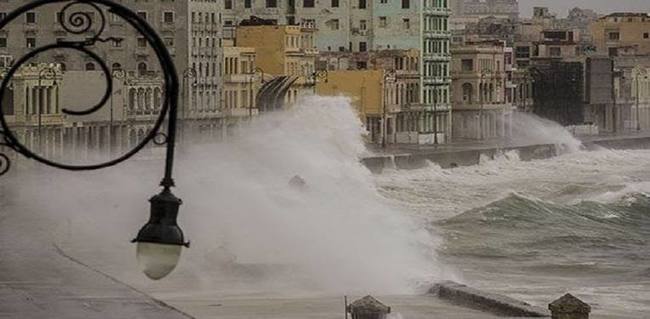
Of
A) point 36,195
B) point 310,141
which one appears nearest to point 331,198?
point 36,195

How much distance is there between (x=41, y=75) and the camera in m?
68.0

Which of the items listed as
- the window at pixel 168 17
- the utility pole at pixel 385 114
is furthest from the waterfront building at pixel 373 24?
the window at pixel 168 17

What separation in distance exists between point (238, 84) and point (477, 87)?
24.7 metres

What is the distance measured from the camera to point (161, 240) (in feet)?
24.4

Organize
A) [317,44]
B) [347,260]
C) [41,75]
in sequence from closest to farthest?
[347,260] → [41,75] → [317,44]

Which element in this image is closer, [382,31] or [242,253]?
[242,253]

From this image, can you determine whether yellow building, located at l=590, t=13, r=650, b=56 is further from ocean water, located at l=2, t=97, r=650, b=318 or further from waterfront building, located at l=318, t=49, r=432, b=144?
ocean water, located at l=2, t=97, r=650, b=318

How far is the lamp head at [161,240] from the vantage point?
7.34 metres

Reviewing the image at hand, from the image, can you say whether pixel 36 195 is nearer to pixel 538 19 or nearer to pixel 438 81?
pixel 438 81

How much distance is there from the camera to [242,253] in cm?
3488

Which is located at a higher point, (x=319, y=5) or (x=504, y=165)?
(x=319, y=5)

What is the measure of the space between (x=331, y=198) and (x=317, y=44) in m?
46.4

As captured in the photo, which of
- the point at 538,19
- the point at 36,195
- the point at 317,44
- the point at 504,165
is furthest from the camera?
the point at 538,19

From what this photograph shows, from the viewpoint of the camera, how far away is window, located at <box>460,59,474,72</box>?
353ft
